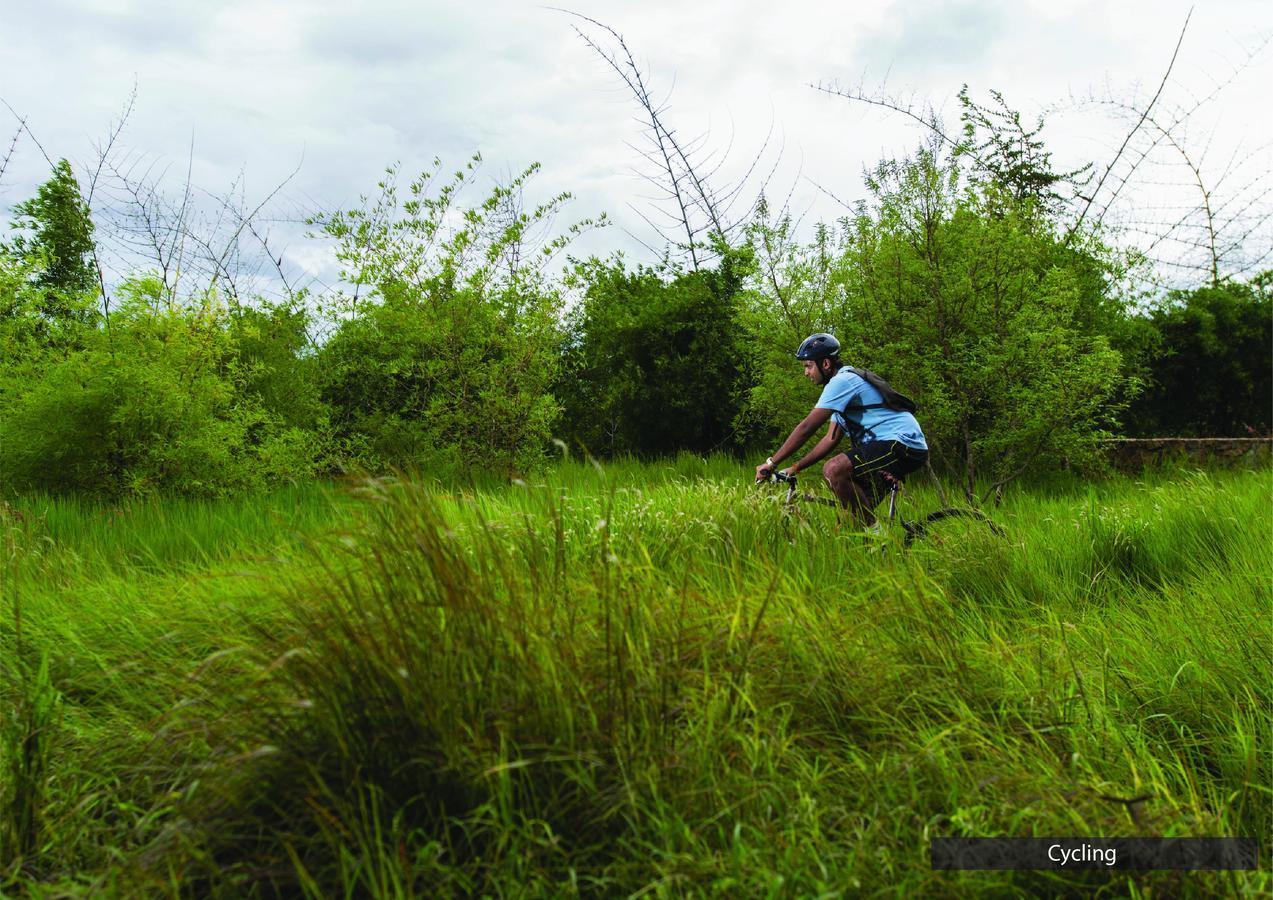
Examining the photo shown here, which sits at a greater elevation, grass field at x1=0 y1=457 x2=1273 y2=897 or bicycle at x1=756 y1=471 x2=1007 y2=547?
bicycle at x1=756 y1=471 x2=1007 y2=547

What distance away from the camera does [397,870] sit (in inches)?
78.5

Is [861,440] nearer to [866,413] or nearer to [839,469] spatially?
[866,413]

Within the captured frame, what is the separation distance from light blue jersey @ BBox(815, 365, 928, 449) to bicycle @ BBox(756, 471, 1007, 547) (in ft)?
1.05

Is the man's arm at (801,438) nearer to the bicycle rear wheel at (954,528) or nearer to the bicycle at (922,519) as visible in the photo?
the bicycle at (922,519)

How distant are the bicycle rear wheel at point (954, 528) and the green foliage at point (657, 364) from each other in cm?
504

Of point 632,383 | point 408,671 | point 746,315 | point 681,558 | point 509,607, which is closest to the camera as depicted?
point 408,671

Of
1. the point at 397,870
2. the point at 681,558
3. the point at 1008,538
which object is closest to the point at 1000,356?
the point at 1008,538

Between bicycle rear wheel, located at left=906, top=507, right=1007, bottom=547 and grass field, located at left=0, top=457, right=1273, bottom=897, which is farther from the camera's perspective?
bicycle rear wheel, located at left=906, top=507, right=1007, bottom=547

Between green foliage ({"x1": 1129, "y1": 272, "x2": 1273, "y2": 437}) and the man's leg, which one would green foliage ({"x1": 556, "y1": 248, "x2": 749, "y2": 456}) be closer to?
the man's leg

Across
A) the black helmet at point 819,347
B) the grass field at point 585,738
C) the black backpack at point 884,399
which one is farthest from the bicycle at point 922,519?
the grass field at point 585,738

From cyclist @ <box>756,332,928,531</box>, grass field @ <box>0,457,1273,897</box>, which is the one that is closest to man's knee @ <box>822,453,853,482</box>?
cyclist @ <box>756,332,928,531</box>

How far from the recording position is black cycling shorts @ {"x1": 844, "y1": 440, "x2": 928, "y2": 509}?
18.1ft

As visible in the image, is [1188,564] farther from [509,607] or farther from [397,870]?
[397,870]

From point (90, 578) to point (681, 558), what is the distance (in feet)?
11.5
